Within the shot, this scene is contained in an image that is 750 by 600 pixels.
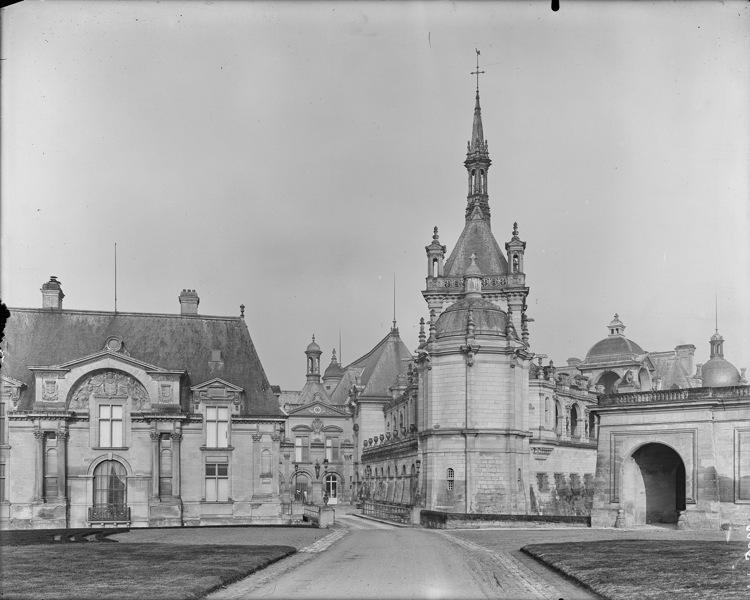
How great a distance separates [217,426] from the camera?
1737 inches

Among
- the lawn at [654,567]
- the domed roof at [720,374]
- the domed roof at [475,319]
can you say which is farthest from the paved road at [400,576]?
the domed roof at [720,374]

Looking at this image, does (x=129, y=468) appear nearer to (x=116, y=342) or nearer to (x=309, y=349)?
(x=116, y=342)

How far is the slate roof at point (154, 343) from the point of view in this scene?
44906 mm

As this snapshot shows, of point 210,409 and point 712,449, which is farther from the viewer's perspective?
point 210,409

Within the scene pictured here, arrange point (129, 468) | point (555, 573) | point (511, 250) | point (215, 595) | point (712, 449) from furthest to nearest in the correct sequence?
point (511, 250), point (129, 468), point (712, 449), point (555, 573), point (215, 595)

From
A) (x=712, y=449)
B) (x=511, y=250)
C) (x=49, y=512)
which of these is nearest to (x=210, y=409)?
(x=49, y=512)

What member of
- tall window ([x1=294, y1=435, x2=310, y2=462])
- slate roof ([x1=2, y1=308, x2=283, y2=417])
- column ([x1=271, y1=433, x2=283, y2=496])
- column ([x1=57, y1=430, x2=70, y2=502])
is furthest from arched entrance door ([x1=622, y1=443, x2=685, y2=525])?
tall window ([x1=294, y1=435, x2=310, y2=462])

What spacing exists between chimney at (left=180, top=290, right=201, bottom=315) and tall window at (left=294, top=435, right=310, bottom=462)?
3618 cm

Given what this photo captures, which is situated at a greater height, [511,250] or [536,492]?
[511,250]

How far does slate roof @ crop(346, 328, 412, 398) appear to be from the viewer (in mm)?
84250

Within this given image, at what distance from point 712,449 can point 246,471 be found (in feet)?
65.7

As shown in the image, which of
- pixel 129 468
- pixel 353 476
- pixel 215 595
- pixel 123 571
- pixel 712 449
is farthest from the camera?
pixel 353 476

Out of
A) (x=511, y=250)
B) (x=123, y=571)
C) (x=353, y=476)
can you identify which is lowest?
(x=353, y=476)

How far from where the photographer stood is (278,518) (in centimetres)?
4375
